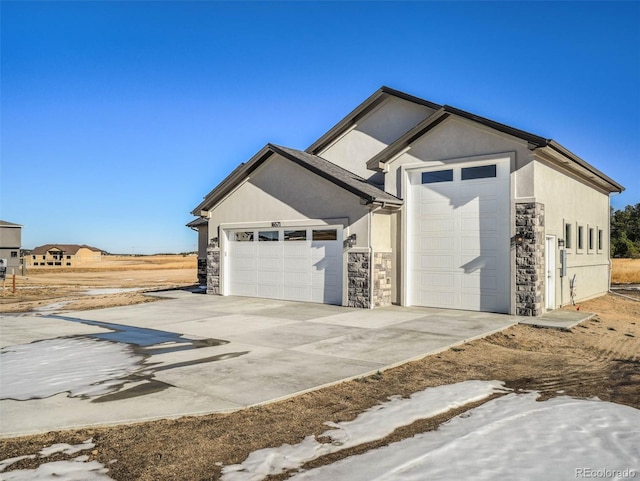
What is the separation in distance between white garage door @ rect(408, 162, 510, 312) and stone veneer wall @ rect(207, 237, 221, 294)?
296 inches

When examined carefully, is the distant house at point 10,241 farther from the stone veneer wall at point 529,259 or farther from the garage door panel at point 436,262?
the stone veneer wall at point 529,259

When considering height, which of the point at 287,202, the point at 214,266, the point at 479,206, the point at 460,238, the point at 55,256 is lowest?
the point at 55,256

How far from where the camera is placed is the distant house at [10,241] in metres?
42.9

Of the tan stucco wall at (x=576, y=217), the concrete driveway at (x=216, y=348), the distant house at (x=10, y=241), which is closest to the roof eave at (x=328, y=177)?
the concrete driveway at (x=216, y=348)

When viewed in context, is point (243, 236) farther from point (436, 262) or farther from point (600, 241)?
point (600, 241)

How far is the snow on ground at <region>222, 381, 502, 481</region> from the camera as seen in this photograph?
13.6ft

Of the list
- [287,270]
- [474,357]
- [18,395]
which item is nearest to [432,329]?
[474,357]

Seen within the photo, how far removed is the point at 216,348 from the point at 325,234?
750cm

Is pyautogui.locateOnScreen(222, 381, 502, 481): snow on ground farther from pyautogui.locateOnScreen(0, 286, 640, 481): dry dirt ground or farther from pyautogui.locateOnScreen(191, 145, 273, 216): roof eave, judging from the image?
pyautogui.locateOnScreen(191, 145, 273, 216): roof eave

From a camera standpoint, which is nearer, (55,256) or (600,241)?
(600,241)

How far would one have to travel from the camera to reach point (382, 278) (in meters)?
15.0

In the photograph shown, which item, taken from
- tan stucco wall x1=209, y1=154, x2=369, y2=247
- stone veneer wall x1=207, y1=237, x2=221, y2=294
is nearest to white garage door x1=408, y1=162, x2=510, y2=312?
tan stucco wall x1=209, y1=154, x2=369, y2=247

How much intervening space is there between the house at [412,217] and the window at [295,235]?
4 centimetres

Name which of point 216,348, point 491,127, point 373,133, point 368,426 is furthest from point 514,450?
point 373,133
